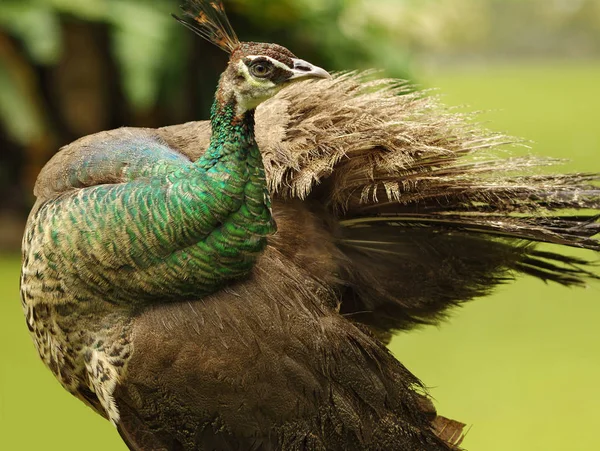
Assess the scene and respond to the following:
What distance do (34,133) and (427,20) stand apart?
305cm

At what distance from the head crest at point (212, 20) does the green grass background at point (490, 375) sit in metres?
0.71

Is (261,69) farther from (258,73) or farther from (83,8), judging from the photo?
(83,8)

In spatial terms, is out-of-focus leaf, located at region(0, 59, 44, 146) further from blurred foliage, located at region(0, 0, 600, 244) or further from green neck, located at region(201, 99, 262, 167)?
green neck, located at region(201, 99, 262, 167)

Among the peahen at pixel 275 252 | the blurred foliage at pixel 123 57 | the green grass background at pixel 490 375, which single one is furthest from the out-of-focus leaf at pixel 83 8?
the peahen at pixel 275 252

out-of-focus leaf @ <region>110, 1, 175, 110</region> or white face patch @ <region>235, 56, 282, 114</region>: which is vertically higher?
out-of-focus leaf @ <region>110, 1, 175, 110</region>

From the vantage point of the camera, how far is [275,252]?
1985 millimetres

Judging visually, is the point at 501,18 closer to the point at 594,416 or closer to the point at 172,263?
the point at 594,416

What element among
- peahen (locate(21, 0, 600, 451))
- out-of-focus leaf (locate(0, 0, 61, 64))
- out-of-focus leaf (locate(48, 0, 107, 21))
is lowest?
peahen (locate(21, 0, 600, 451))

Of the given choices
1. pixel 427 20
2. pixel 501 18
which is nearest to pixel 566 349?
pixel 427 20

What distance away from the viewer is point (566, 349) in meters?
3.74

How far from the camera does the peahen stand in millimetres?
1771

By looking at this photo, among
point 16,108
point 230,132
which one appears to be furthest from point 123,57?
point 230,132

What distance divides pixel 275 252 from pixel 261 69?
0.45 meters

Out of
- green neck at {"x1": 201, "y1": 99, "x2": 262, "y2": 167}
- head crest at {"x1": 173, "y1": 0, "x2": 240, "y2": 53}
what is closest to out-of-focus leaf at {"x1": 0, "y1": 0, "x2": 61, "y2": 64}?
head crest at {"x1": 173, "y1": 0, "x2": 240, "y2": 53}
